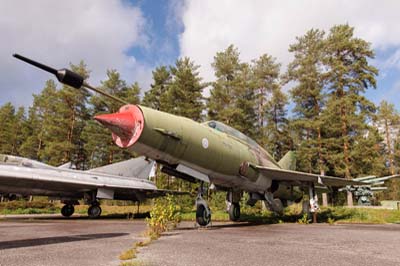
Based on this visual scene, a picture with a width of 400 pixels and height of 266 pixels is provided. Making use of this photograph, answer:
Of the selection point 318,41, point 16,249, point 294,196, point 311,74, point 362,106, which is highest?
point 318,41

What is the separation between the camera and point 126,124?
6.78 metres

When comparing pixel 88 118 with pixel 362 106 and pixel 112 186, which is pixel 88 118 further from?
pixel 362 106

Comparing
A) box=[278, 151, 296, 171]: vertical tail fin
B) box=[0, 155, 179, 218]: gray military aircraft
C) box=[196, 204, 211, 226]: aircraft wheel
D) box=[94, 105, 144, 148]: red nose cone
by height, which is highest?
box=[278, 151, 296, 171]: vertical tail fin

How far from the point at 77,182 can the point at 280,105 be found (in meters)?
26.5

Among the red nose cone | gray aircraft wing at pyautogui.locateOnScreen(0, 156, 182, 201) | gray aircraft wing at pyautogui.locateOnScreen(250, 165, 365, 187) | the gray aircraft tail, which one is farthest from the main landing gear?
the gray aircraft tail

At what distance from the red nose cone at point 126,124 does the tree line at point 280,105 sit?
2283 cm

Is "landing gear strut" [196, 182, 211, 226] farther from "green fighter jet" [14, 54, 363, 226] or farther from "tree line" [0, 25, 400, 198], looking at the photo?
"tree line" [0, 25, 400, 198]

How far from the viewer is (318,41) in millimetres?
32250

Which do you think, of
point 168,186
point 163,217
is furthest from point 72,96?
point 163,217

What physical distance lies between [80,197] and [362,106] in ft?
87.3

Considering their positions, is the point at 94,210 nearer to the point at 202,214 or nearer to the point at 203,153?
the point at 202,214

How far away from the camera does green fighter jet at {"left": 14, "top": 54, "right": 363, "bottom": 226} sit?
22.5ft

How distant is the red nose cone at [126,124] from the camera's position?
6641 mm

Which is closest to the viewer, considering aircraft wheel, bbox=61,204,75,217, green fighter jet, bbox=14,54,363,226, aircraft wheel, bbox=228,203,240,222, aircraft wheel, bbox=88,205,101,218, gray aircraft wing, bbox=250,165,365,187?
green fighter jet, bbox=14,54,363,226
